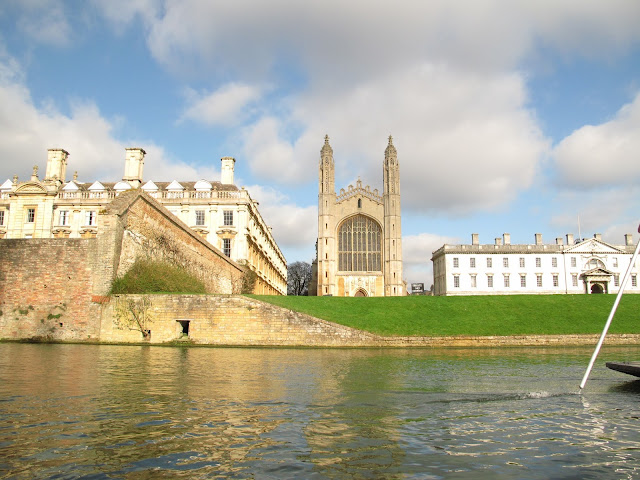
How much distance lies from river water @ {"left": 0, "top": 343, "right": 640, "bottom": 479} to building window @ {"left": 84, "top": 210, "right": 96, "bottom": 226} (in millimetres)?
41400

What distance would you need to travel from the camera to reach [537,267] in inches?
2921

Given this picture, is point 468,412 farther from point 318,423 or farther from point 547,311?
point 547,311

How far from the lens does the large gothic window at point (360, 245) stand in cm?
6750

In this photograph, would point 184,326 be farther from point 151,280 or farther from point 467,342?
point 467,342

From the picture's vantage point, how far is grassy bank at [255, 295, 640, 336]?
83.4 ft

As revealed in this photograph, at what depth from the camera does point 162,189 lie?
51625 millimetres

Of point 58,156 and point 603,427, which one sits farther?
point 58,156

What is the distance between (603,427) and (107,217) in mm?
23416

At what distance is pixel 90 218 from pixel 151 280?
2768 centimetres

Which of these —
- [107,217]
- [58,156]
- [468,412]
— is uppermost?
[58,156]

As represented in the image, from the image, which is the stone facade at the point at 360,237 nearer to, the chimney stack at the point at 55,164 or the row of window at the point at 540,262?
the row of window at the point at 540,262

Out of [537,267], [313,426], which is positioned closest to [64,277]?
[313,426]

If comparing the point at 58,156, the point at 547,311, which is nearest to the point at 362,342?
the point at 547,311

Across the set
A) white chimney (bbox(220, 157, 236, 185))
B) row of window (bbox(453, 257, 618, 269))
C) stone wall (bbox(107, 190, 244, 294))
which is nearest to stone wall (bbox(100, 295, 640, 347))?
stone wall (bbox(107, 190, 244, 294))
